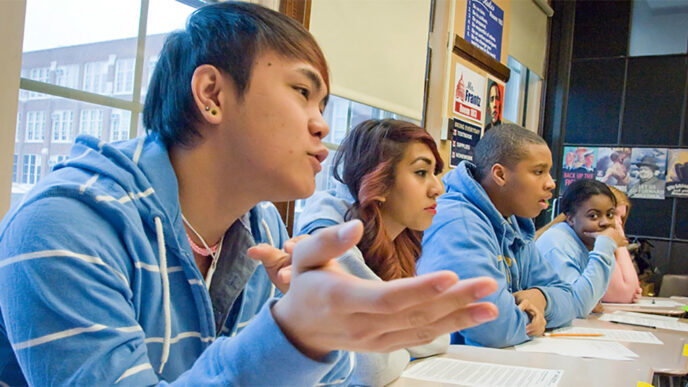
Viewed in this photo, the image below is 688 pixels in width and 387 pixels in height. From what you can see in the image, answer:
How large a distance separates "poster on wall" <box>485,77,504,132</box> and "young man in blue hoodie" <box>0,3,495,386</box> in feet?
11.0

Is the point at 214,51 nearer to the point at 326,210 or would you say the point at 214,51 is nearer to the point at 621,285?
the point at 326,210

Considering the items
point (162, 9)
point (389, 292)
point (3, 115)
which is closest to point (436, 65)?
point (162, 9)

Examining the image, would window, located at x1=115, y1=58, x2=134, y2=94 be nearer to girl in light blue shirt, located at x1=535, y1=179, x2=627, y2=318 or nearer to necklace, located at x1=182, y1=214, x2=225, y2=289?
necklace, located at x1=182, y1=214, x2=225, y2=289

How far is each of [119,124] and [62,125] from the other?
0.21 metres

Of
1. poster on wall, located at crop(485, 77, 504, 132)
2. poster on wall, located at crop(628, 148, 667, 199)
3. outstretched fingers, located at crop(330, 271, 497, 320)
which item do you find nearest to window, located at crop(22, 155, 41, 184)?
outstretched fingers, located at crop(330, 271, 497, 320)

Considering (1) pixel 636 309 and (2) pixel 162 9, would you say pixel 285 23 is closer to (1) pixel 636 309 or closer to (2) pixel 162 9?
(2) pixel 162 9

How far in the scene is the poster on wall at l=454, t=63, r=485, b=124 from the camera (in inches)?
152

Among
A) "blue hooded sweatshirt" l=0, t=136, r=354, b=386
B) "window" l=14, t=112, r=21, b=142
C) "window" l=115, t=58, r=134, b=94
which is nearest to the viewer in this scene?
"blue hooded sweatshirt" l=0, t=136, r=354, b=386

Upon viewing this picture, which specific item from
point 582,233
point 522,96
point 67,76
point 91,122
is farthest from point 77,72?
point 522,96

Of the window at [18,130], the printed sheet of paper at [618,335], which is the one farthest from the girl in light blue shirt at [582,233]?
the window at [18,130]

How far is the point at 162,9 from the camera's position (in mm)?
1927

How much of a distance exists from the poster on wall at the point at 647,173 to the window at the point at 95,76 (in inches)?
230

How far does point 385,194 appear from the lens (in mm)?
1851

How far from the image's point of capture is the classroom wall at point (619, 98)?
19.4 feet
